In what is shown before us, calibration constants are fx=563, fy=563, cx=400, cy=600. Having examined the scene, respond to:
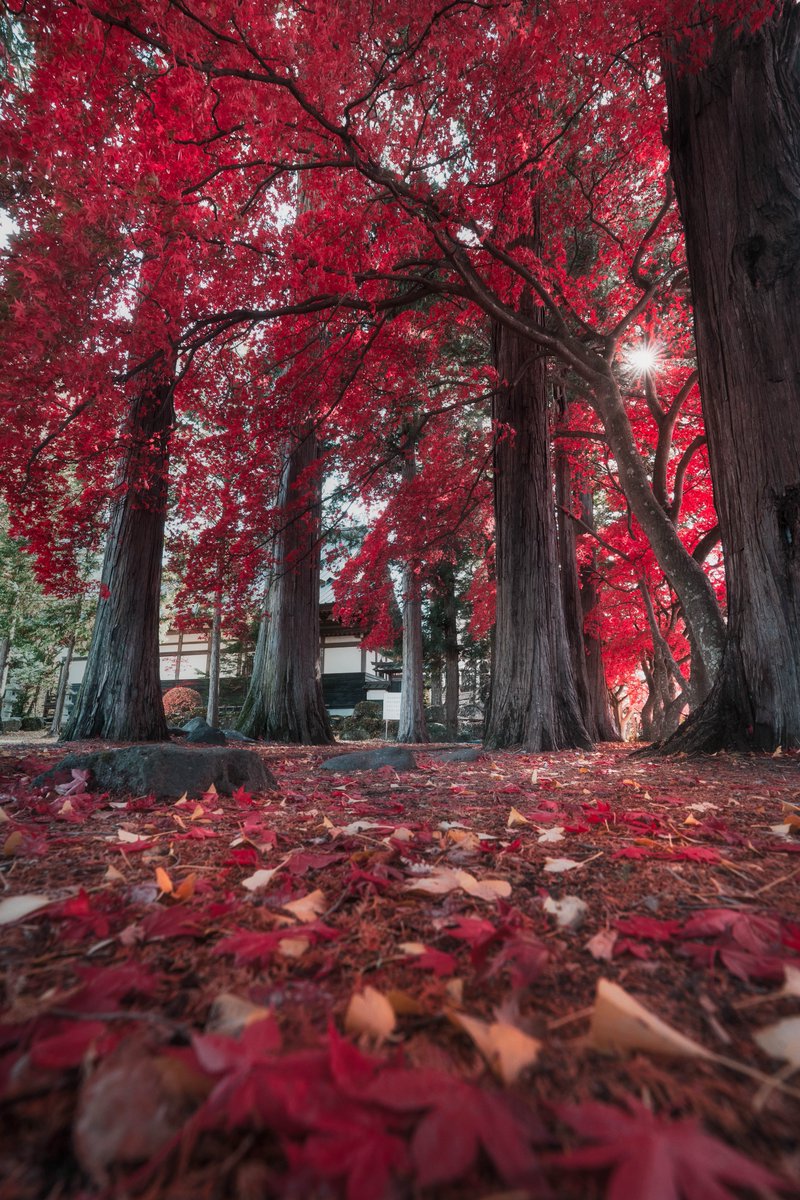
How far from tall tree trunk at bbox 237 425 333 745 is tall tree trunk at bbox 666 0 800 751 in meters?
6.18

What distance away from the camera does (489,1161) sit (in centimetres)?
57

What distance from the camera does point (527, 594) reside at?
6.62 m

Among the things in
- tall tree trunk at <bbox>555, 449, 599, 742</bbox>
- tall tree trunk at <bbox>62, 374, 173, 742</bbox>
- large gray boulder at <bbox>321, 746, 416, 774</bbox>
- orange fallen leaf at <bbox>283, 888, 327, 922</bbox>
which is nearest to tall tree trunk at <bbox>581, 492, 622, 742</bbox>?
tall tree trunk at <bbox>555, 449, 599, 742</bbox>

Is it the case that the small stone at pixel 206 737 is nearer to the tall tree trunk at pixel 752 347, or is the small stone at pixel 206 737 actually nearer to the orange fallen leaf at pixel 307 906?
the tall tree trunk at pixel 752 347

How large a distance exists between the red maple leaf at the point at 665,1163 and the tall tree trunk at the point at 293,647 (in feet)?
29.6

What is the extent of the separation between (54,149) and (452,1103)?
8.15 meters

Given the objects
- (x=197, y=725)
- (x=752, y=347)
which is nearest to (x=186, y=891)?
(x=752, y=347)

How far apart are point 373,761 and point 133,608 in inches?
172

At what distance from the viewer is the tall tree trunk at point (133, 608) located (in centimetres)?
720

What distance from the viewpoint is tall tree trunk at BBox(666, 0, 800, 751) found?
4.23 m

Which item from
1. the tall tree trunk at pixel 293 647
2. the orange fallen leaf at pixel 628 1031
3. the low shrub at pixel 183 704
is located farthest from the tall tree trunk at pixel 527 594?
the low shrub at pixel 183 704

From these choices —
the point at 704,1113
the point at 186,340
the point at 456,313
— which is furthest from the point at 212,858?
the point at 456,313

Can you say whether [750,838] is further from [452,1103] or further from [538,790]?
[452,1103]

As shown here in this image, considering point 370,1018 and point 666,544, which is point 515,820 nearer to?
point 370,1018
